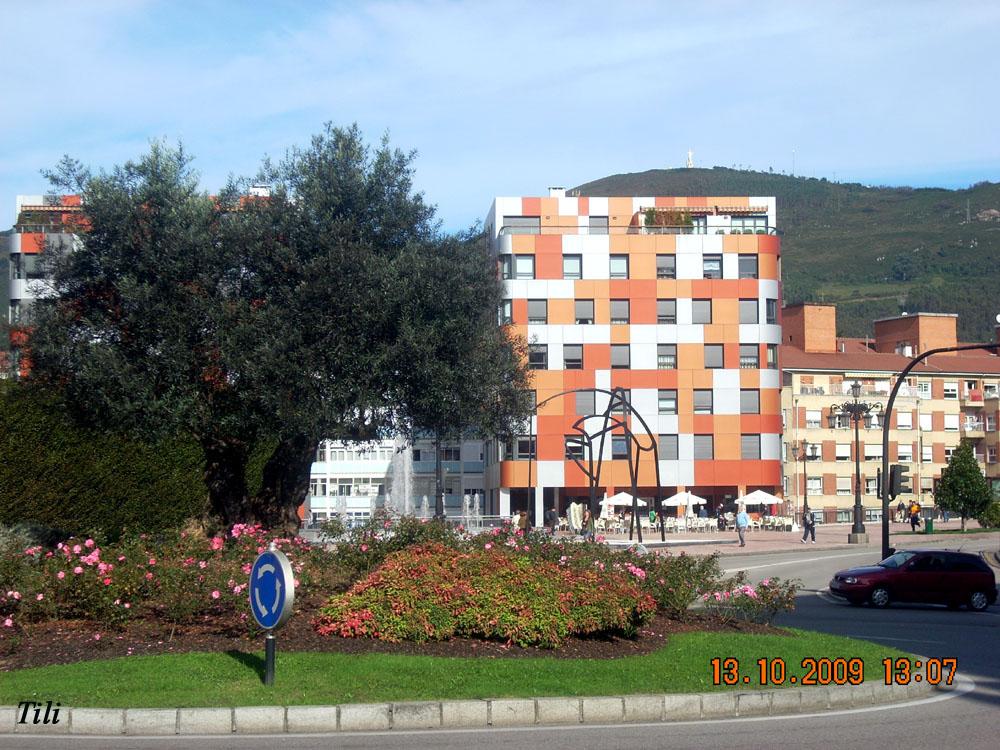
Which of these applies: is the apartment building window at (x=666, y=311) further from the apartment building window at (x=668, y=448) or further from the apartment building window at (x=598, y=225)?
the apartment building window at (x=668, y=448)

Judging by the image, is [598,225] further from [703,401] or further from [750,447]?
[750,447]

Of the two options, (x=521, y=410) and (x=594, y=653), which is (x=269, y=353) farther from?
(x=594, y=653)

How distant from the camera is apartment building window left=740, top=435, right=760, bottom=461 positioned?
227 feet

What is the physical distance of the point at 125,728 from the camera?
9.66 metres

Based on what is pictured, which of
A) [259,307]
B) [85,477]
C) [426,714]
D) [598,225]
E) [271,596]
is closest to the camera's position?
[426,714]

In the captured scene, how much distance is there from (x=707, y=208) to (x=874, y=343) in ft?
143

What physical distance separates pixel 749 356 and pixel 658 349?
5.70 metres

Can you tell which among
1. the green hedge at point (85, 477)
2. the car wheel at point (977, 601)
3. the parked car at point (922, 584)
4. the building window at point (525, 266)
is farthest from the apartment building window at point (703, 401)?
the car wheel at point (977, 601)

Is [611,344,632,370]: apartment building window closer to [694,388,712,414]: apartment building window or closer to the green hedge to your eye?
[694,388,712,414]: apartment building window

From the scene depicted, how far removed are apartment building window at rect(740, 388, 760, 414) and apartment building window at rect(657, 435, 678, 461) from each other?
4.57 m

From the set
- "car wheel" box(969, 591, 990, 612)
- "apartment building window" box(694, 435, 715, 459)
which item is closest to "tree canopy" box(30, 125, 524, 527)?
"car wheel" box(969, 591, 990, 612)

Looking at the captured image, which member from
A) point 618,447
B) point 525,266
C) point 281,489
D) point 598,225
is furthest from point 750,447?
point 281,489

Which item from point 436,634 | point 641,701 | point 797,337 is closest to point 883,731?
point 641,701

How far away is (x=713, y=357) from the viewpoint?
6912cm
